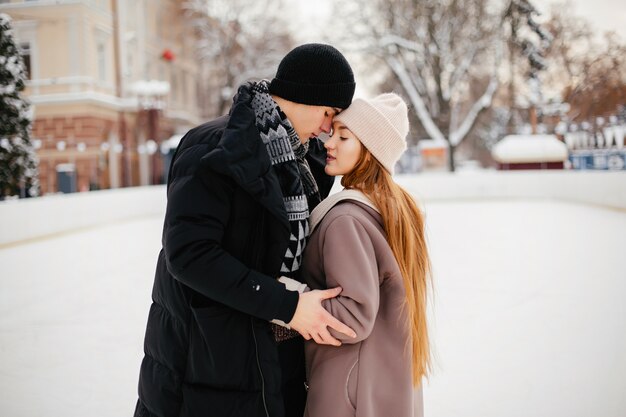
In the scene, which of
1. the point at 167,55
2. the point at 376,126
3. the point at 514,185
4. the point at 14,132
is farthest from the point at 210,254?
the point at 167,55

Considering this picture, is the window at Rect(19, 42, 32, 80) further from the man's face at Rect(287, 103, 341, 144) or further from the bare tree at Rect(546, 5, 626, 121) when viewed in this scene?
the bare tree at Rect(546, 5, 626, 121)

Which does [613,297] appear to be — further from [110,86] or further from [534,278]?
[110,86]

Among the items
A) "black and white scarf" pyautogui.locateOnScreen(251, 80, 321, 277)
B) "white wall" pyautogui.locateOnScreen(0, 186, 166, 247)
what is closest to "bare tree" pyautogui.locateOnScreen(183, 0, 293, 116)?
"white wall" pyautogui.locateOnScreen(0, 186, 166, 247)

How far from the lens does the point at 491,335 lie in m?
3.70

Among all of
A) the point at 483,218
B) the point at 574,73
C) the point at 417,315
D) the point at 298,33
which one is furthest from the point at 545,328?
the point at 298,33

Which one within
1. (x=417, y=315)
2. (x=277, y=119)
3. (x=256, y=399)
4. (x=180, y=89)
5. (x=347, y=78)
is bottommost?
(x=256, y=399)

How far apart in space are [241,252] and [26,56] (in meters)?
6.16

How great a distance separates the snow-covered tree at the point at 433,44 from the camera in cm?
2111

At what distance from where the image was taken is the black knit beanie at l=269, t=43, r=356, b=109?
1.40 meters

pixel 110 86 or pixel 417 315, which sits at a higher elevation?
pixel 110 86

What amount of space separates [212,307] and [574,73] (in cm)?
1399

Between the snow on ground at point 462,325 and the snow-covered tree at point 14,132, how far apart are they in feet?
3.09

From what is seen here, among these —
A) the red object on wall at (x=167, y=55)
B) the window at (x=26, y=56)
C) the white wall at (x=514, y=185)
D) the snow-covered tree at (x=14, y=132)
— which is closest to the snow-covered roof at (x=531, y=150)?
the white wall at (x=514, y=185)

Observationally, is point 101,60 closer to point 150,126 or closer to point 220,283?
point 150,126
